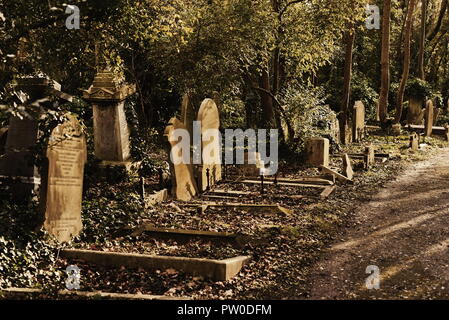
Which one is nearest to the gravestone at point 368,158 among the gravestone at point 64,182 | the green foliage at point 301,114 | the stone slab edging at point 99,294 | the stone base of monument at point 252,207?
the green foliage at point 301,114

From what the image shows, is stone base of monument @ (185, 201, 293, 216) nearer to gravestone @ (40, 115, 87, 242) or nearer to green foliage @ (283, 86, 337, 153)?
gravestone @ (40, 115, 87, 242)

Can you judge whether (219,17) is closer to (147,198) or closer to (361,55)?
(147,198)

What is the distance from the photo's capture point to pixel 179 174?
10.3m

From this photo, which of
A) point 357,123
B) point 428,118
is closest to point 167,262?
point 357,123

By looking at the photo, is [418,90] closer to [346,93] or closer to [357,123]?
[357,123]

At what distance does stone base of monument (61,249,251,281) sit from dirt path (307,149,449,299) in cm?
106

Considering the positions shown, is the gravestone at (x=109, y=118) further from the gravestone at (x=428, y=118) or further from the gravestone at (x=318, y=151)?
the gravestone at (x=428, y=118)

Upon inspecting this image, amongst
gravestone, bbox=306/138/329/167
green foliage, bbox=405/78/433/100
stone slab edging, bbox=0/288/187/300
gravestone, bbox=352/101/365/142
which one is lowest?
stone slab edging, bbox=0/288/187/300

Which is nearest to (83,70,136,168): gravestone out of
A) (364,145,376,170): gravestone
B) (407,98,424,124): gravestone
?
(364,145,376,170): gravestone

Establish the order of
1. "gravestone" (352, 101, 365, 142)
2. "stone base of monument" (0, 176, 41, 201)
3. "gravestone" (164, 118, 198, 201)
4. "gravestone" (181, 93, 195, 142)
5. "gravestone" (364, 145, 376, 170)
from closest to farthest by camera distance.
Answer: "stone base of monument" (0, 176, 41, 201) < "gravestone" (164, 118, 198, 201) < "gravestone" (181, 93, 195, 142) < "gravestone" (364, 145, 376, 170) < "gravestone" (352, 101, 365, 142)

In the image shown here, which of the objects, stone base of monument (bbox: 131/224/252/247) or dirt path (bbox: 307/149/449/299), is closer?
dirt path (bbox: 307/149/449/299)

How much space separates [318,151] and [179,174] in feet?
16.0

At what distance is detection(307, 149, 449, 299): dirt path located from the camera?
20.4ft

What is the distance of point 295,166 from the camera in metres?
14.2
